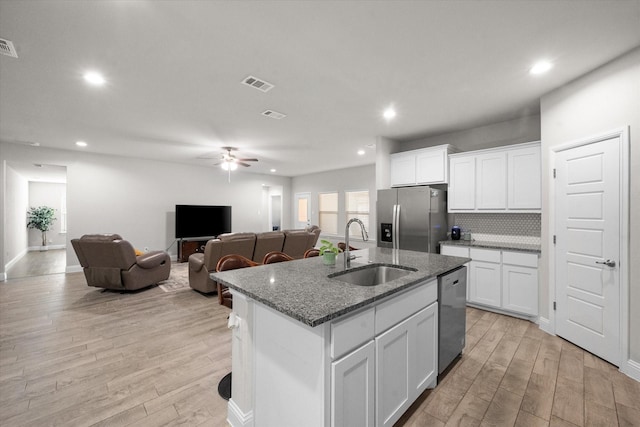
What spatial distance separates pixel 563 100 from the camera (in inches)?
113

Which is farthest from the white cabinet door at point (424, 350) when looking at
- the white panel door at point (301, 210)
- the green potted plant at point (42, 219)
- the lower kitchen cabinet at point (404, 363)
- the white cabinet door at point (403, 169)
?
the green potted plant at point (42, 219)

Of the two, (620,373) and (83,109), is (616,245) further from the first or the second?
(83,109)

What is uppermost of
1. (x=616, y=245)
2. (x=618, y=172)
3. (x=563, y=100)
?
(x=563, y=100)

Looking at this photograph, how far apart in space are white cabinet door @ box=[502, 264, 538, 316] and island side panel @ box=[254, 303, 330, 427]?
10.6 ft

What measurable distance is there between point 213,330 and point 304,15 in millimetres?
3189

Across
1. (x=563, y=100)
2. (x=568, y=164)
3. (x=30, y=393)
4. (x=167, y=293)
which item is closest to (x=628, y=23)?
(x=563, y=100)

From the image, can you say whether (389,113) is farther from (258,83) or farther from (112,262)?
(112,262)

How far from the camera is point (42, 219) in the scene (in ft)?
29.8

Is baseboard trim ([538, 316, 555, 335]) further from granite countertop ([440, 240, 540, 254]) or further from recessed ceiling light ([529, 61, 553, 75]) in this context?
recessed ceiling light ([529, 61, 553, 75])

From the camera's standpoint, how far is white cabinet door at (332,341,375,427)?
121cm

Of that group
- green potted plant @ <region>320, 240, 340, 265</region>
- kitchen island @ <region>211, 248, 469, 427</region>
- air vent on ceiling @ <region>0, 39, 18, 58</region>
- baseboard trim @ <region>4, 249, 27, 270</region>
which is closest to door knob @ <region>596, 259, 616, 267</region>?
kitchen island @ <region>211, 248, 469, 427</region>

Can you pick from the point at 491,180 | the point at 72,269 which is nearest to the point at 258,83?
the point at 491,180

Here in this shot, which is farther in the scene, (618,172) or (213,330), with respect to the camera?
(213,330)

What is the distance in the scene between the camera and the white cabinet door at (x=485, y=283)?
138 inches
